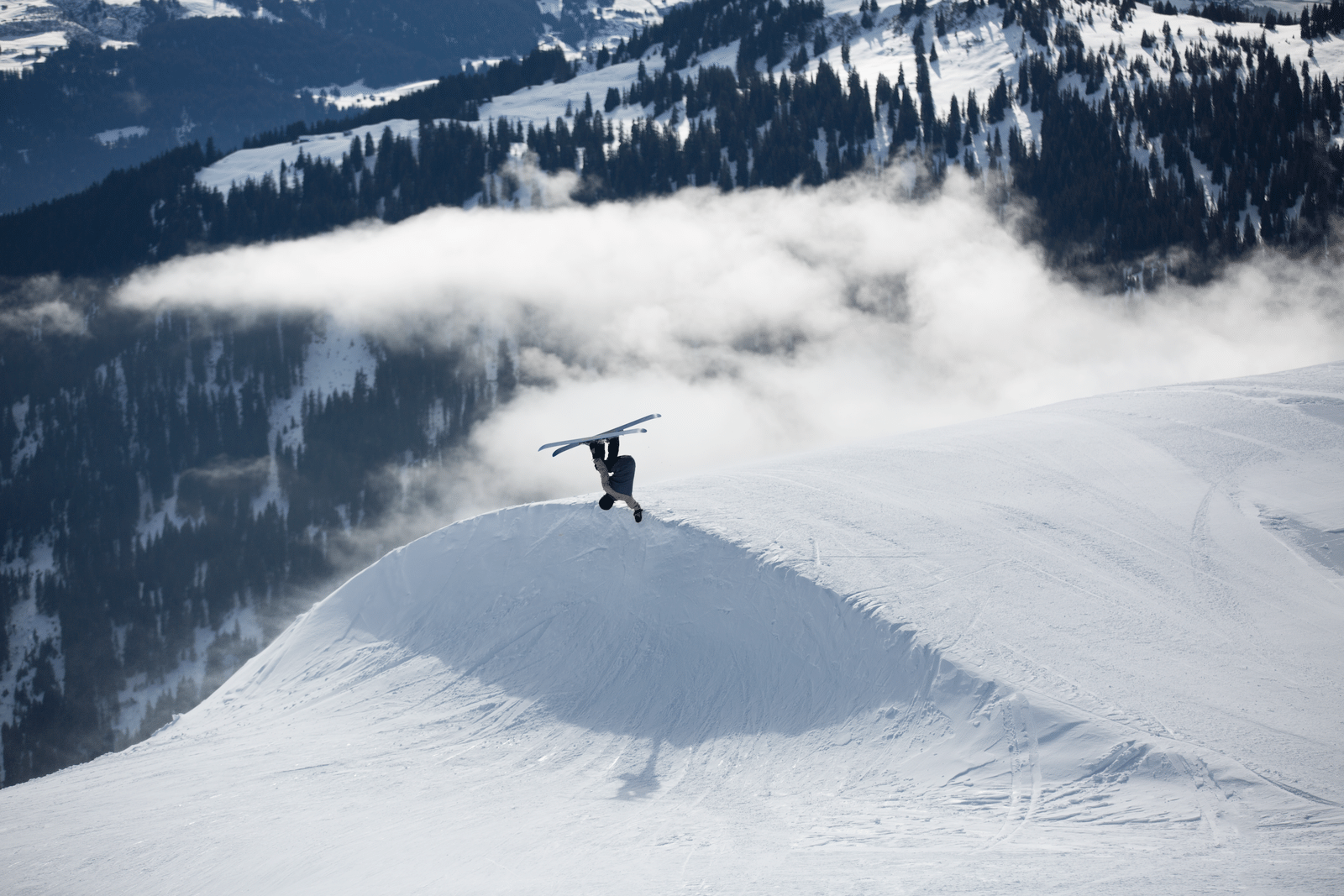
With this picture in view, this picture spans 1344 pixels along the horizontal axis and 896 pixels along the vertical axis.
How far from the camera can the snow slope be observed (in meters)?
16.8

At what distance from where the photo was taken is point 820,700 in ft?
72.7

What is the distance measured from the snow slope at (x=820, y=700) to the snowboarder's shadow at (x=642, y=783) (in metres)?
0.12

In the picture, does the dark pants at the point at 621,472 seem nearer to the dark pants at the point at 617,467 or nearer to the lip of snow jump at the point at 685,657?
the dark pants at the point at 617,467

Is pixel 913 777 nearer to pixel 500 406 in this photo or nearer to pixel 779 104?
pixel 500 406

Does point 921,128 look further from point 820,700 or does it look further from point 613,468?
point 613,468

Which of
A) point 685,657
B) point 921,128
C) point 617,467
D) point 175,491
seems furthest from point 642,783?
point 175,491

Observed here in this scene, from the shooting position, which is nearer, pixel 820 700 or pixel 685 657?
pixel 820 700

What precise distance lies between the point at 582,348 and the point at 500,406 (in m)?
20.5

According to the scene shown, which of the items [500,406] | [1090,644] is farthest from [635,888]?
[500,406]

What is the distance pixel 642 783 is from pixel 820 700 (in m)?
4.66

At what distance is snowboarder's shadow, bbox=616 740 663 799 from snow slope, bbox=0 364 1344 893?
12 cm

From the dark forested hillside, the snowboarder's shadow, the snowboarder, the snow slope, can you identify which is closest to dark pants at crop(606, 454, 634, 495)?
the snowboarder

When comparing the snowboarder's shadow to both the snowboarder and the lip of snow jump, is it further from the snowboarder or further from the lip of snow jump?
the snowboarder

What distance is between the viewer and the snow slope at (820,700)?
16797mm
